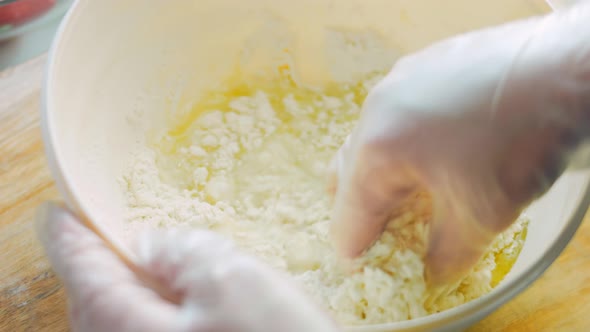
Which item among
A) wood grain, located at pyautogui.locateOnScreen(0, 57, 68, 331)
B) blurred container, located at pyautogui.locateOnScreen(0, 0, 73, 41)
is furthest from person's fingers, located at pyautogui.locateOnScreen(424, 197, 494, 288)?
blurred container, located at pyautogui.locateOnScreen(0, 0, 73, 41)

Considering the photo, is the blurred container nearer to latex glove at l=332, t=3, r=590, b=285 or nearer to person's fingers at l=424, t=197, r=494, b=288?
latex glove at l=332, t=3, r=590, b=285

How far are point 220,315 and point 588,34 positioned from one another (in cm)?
49

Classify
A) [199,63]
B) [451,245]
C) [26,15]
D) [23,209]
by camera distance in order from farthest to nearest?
[26,15] → [199,63] → [23,209] → [451,245]

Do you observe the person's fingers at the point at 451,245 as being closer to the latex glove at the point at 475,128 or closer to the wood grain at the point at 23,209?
the latex glove at the point at 475,128

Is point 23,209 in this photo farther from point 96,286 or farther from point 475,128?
point 475,128

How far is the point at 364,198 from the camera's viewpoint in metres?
0.75

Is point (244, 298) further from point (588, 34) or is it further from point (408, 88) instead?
point (588, 34)

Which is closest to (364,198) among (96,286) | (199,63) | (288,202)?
(288,202)

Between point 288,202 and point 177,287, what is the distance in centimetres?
39

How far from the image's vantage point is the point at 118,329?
554 millimetres

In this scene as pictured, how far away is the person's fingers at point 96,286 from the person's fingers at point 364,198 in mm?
290

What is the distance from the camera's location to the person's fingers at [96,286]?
0.55m

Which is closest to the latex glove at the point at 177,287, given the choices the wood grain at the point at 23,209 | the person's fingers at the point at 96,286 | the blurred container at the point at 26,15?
the person's fingers at the point at 96,286

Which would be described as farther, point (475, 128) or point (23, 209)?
point (23, 209)
